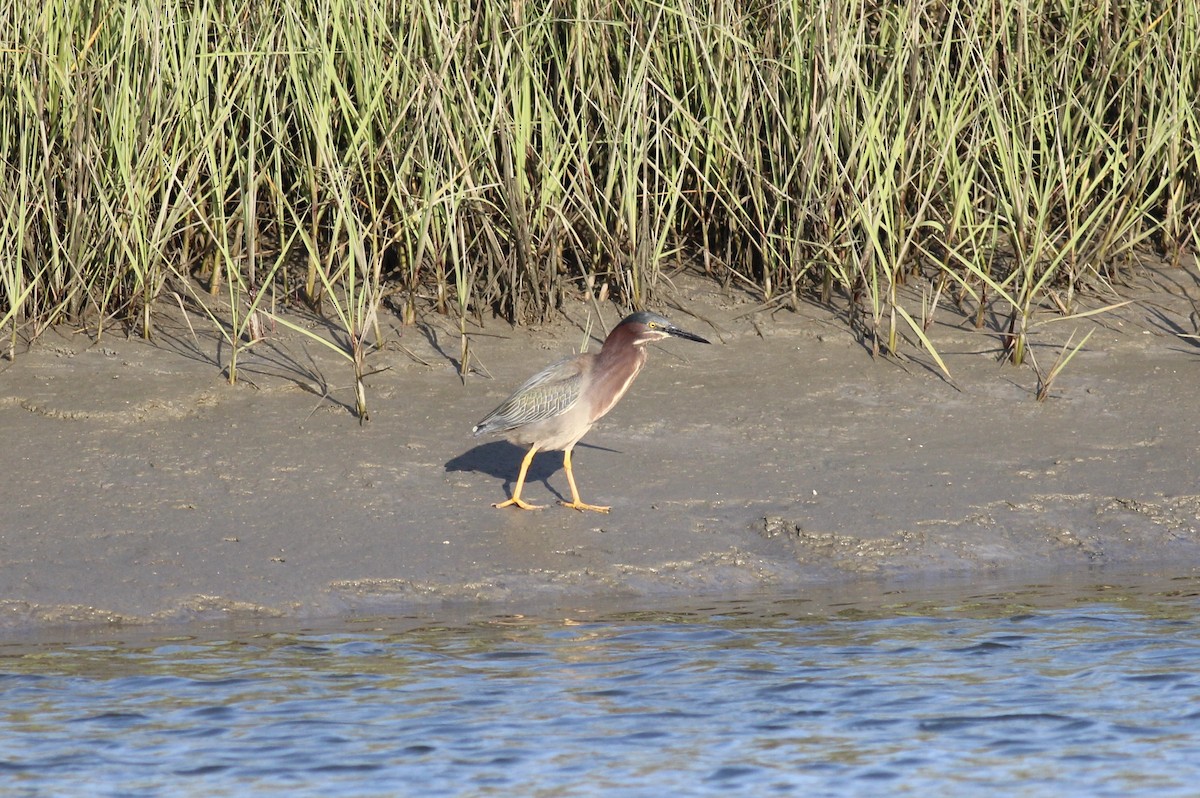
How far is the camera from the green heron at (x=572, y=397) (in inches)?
222

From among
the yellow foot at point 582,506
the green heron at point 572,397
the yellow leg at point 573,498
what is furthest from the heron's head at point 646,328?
the yellow foot at point 582,506

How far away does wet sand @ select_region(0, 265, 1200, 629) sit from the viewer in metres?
5.09

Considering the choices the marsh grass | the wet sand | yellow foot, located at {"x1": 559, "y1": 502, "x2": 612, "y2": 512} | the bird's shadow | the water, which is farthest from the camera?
the marsh grass

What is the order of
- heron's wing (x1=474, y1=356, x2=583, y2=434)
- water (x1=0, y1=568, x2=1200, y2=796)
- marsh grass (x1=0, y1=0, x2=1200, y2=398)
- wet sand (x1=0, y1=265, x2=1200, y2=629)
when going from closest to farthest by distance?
1. water (x1=0, y1=568, x2=1200, y2=796)
2. wet sand (x1=0, y1=265, x2=1200, y2=629)
3. heron's wing (x1=474, y1=356, x2=583, y2=434)
4. marsh grass (x1=0, y1=0, x2=1200, y2=398)

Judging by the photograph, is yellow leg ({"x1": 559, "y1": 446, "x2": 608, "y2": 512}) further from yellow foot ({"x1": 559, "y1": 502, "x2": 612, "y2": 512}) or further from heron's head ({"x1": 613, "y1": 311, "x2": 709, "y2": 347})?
heron's head ({"x1": 613, "y1": 311, "x2": 709, "y2": 347})

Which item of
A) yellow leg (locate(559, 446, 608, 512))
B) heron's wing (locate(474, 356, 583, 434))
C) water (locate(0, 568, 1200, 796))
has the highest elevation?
heron's wing (locate(474, 356, 583, 434))

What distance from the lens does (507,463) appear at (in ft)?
20.0

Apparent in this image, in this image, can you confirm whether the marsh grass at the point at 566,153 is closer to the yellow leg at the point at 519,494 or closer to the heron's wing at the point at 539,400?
the heron's wing at the point at 539,400

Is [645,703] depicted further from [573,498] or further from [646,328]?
[646,328]

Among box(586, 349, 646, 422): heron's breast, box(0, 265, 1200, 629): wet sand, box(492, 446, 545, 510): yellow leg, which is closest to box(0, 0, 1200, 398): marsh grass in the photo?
box(0, 265, 1200, 629): wet sand

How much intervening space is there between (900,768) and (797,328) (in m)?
3.20

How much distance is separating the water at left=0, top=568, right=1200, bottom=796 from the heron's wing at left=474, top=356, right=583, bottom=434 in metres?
0.97

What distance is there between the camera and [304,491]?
553 cm

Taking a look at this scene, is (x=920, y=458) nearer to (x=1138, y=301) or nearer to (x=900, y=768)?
(x=1138, y=301)
